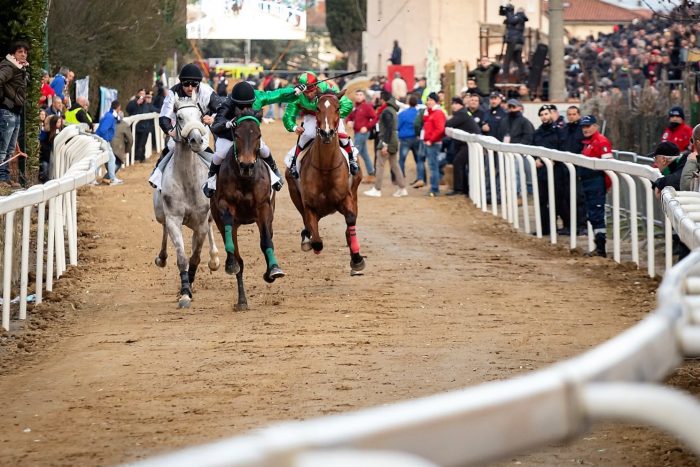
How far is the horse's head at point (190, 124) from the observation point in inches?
473

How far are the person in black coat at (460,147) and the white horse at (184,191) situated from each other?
11.3m

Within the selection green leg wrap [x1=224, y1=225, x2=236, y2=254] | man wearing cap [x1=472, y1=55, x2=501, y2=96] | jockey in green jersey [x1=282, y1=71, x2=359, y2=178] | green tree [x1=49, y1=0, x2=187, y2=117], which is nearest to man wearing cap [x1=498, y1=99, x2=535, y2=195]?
jockey in green jersey [x1=282, y1=71, x2=359, y2=178]

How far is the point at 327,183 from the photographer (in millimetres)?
13641

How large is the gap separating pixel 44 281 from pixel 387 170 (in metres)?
18.6

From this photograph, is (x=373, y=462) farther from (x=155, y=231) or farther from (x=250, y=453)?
(x=155, y=231)

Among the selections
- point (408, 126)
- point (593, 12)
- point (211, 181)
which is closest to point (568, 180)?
point (211, 181)

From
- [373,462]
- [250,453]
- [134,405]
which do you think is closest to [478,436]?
[373,462]

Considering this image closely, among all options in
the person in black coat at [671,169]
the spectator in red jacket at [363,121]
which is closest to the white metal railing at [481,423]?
the person in black coat at [671,169]

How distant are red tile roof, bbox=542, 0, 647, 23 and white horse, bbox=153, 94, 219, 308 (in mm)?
86906

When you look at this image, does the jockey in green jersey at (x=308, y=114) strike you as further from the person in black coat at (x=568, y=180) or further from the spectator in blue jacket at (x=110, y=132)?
the spectator in blue jacket at (x=110, y=132)

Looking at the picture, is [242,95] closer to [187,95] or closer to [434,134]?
[187,95]

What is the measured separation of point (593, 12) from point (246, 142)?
3597 inches

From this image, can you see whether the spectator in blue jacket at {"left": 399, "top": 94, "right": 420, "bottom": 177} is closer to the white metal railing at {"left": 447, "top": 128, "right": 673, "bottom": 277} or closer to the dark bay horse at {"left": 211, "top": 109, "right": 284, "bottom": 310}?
the white metal railing at {"left": 447, "top": 128, "right": 673, "bottom": 277}

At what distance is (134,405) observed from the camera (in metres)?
7.89
